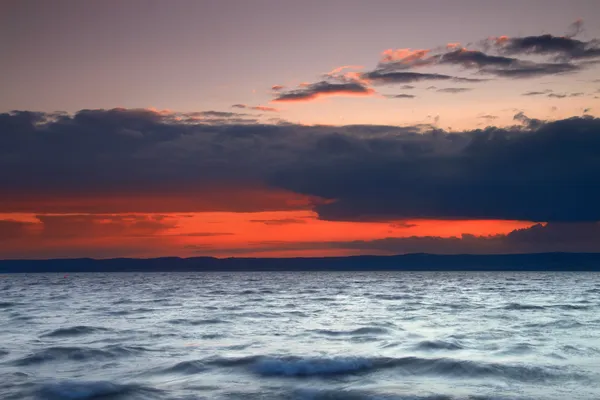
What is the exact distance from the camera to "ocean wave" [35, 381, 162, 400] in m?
16.9

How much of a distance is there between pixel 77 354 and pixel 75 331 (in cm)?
776

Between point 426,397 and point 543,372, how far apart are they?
579 centimetres

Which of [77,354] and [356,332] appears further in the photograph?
[356,332]

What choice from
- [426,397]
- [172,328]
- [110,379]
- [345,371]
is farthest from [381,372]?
[172,328]

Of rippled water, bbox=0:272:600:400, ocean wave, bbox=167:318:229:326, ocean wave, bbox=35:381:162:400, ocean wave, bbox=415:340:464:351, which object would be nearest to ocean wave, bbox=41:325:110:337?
rippled water, bbox=0:272:600:400

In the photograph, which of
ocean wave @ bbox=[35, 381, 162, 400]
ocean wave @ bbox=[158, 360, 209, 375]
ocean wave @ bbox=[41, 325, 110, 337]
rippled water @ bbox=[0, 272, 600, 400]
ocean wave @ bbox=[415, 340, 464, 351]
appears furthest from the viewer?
ocean wave @ bbox=[41, 325, 110, 337]

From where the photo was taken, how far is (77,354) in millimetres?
23422

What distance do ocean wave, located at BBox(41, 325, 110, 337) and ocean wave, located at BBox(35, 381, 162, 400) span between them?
38.8 feet

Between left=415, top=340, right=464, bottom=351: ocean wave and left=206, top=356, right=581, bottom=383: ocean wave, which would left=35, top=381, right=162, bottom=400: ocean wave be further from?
left=415, top=340, right=464, bottom=351: ocean wave

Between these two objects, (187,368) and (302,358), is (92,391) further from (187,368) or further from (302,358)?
(302,358)

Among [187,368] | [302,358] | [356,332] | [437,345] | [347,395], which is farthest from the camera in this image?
[356,332]

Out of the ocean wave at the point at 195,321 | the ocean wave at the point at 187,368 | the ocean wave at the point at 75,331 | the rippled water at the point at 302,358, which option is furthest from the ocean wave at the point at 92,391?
the ocean wave at the point at 195,321

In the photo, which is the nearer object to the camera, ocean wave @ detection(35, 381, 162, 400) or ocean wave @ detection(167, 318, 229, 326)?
ocean wave @ detection(35, 381, 162, 400)

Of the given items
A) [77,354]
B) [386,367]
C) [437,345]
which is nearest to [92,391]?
[77,354]
